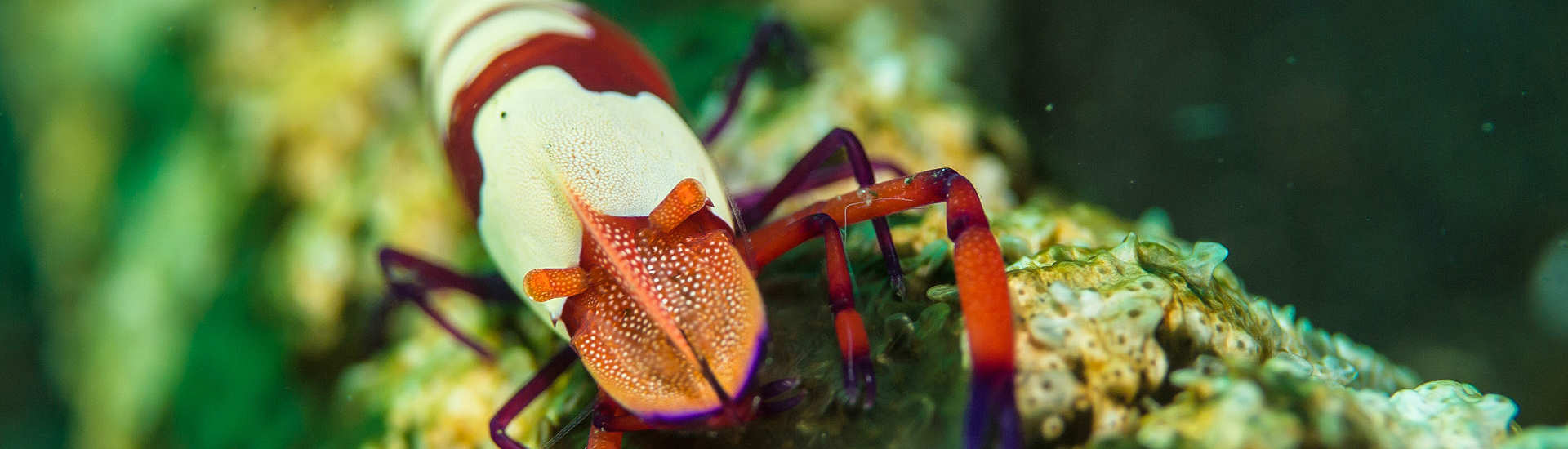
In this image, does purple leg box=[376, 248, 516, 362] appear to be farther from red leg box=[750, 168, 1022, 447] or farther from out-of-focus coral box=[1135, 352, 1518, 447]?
out-of-focus coral box=[1135, 352, 1518, 447]

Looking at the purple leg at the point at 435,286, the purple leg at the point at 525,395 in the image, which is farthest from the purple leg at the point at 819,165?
the purple leg at the point at 435,286

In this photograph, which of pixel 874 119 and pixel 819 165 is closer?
pixel 819 165

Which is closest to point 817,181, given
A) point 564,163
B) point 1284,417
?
point 564,163

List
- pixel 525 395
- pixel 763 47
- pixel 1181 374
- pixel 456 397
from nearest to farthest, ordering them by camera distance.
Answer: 1. pixel 1181 374
2. pixel 525 395
3. pixel 456 397
4. pixel 763 47

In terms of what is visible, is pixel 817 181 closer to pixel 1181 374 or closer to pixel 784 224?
pixel 784 224

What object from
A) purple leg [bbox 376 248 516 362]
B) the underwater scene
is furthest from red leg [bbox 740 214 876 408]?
purple leg [bbox 376 248 516 362]

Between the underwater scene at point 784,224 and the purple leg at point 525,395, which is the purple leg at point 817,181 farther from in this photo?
the purple leg at point 525,395
